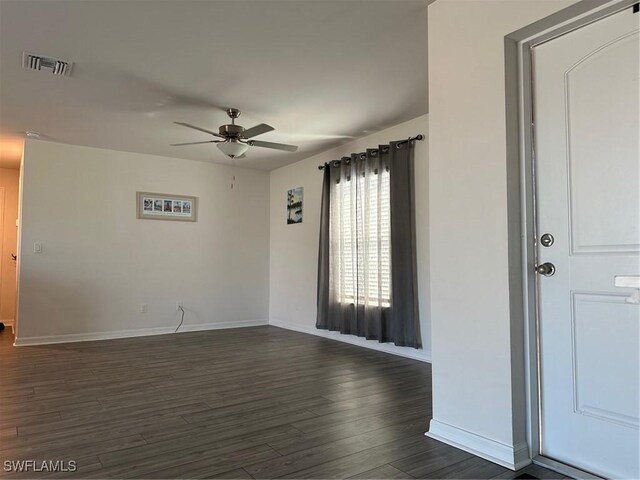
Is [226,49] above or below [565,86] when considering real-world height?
above

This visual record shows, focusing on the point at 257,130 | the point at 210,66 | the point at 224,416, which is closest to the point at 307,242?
the point at 257,130

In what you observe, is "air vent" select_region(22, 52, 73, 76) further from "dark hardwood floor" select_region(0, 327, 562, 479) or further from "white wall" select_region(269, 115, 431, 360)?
"white wall" select_region(269, 115, 431, 360)

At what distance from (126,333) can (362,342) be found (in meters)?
3.15

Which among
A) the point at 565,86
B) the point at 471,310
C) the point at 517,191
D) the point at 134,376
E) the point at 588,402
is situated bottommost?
the point at 134,376

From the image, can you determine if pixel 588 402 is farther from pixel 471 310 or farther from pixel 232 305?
pixel 232 305

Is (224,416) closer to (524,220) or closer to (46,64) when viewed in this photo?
(524,220)

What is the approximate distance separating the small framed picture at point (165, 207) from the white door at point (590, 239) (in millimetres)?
5104

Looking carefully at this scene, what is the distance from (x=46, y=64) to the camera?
10.5ft

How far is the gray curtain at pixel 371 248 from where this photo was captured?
4422mm

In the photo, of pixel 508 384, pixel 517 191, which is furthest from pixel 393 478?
pixel 517 191

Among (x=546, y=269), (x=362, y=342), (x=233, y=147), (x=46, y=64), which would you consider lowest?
(x=362, y=342)

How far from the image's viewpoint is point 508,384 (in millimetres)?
2000

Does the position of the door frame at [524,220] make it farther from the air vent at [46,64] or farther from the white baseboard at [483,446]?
the air vent at [46,64]

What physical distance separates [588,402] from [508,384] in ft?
1.07
